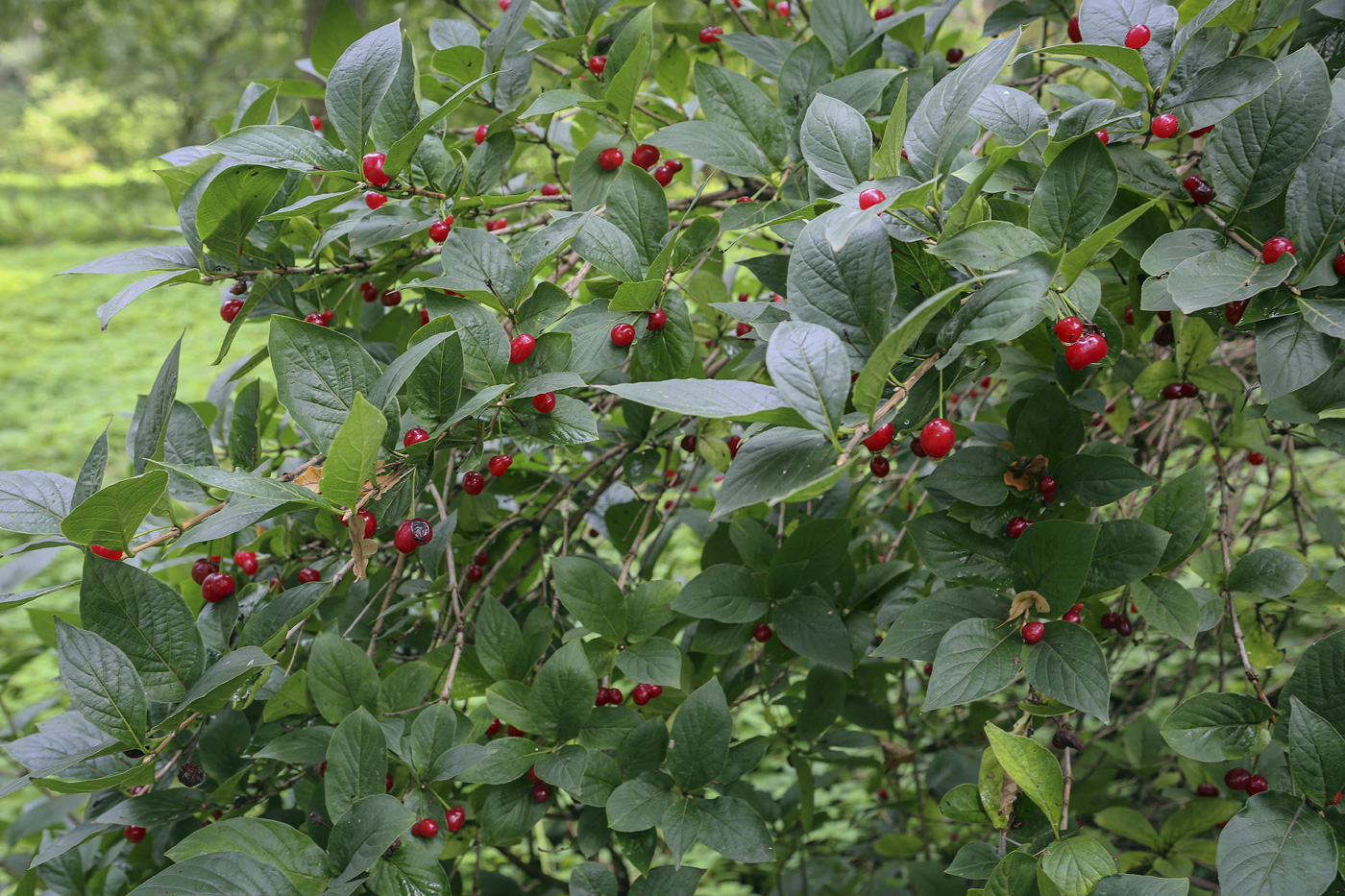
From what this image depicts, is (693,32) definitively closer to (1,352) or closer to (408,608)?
(408,608)

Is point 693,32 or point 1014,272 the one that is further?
point 693,32

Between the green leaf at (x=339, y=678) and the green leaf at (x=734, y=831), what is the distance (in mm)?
452

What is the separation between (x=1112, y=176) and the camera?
2.62ft

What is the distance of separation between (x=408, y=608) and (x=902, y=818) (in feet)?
4.93

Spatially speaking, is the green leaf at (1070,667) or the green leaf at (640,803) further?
the green leaf at (640,803)

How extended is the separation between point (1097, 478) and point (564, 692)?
2.31 ft

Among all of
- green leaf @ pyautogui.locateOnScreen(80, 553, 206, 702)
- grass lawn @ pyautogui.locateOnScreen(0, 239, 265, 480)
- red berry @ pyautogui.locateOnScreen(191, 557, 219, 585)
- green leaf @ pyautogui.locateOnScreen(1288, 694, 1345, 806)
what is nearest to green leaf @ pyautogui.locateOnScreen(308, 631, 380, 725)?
green leaf @ pyautogui.locateOnScreen(80, 553, 206, 702)

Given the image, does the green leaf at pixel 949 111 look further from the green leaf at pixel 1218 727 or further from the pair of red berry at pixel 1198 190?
the green leaf at pixel 1218 727

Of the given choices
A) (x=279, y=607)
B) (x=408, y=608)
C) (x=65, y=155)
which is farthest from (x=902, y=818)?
(x=65, y=155)

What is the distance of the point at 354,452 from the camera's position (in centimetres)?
75

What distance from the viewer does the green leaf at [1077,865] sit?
0.82 m

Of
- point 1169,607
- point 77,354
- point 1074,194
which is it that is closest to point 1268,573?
point 1169,607

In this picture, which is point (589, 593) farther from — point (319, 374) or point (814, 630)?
point (319, 374)

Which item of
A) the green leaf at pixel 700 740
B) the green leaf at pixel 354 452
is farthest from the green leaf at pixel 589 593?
the green leaf at pixel 354 452
